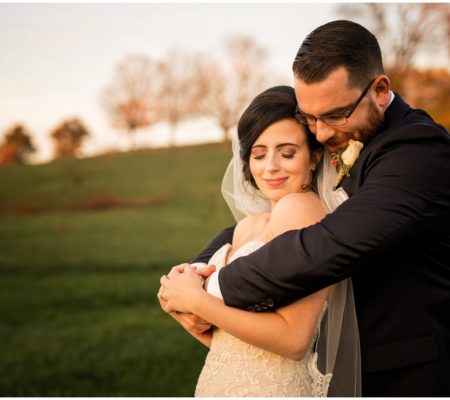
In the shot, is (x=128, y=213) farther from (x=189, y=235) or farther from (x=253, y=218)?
(x=253, y=218)

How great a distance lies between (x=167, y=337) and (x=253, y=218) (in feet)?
23.4

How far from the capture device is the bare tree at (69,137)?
129ft

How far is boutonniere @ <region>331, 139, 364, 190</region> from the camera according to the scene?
3.01 metres

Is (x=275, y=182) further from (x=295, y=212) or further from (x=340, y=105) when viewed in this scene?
(x=340, y=105)

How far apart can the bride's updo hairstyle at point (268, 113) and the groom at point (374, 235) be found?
107 mm

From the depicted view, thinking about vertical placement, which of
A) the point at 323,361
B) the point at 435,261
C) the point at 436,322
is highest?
the point at 435,261

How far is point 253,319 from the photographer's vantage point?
288cm

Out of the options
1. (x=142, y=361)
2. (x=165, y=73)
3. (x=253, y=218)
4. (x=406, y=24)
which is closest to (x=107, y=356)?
(x=142, y=361)

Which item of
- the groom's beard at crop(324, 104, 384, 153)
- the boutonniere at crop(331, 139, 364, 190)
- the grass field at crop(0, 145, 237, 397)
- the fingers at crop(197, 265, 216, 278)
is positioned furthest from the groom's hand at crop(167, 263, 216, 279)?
the grass field at crop(0, 145, 237, 397)

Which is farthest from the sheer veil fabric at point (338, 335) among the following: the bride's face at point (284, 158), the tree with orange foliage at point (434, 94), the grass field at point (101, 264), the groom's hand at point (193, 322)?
the tree with orange foliage at point (434, 94)

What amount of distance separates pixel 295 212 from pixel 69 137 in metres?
38.7

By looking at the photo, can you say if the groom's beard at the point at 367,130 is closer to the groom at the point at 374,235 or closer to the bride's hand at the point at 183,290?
the groom at the point at 374,235

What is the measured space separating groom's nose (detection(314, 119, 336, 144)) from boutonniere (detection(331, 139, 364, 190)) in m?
0.10

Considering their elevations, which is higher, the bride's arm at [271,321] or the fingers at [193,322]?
the bride's arm at [271,321]
